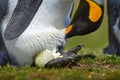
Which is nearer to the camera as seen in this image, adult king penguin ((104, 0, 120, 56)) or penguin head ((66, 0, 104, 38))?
penguin head ((66, 0, 104, 38))

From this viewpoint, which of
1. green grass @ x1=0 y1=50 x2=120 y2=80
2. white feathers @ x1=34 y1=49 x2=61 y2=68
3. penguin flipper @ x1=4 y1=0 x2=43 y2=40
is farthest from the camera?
white feathers @ x1=34 y1=49 x2=61 y2=68

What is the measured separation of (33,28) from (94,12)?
3.29 feet

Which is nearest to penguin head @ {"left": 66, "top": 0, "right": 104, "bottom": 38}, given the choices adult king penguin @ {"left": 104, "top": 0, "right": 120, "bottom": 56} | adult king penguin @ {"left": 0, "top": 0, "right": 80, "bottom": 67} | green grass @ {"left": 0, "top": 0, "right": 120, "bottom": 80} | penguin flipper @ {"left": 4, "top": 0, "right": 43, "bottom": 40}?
green grass @ {"left": 0, "top": 0, "right": 120, "bottom": 80}

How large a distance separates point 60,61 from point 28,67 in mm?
373

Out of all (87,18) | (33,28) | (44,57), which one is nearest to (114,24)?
(87,18)

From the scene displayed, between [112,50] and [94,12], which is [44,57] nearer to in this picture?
[94,12]

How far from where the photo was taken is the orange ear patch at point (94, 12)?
664 centimetres

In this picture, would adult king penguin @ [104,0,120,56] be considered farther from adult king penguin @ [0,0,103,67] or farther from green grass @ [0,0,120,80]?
adult king penguin @ [0,0,103,67]

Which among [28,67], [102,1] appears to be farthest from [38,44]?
[102,1]

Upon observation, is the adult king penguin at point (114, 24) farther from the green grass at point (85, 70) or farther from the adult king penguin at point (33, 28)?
the adult king penguin at point (33, 28)

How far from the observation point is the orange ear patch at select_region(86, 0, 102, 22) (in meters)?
6.64

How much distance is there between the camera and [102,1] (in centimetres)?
671

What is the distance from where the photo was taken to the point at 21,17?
6027mm

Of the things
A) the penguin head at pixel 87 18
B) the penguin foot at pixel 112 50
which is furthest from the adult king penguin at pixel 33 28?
the penguin foot at pixel 112 50
